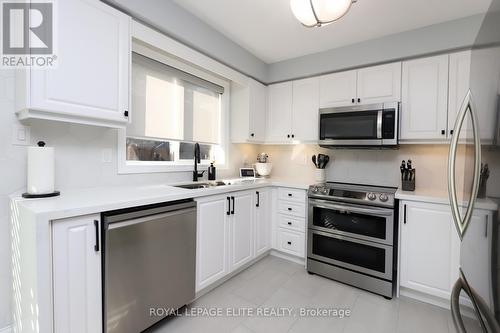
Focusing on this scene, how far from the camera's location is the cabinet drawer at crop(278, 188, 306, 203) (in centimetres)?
264

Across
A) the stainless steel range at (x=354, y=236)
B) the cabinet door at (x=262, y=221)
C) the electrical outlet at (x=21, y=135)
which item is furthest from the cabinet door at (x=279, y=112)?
the electrical outlet at (x=21, y=135)

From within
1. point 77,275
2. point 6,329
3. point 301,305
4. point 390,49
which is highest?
point 390,49

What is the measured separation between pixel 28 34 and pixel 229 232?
1.97 m

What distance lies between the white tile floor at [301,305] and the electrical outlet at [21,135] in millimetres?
1534

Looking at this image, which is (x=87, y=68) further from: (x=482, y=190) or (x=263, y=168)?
(x=263, y=168)

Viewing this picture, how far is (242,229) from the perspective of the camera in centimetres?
240

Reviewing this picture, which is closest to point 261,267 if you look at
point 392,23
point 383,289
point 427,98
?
point 383,289

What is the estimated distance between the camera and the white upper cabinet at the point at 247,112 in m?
2.97

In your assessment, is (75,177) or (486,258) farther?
(75,177)

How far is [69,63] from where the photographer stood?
1.39 m

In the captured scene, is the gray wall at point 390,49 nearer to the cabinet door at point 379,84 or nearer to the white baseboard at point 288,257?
the cabinet door at point 379,84

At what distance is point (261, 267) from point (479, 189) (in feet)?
7.20

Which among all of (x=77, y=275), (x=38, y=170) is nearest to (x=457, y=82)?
(x=77, y=275)

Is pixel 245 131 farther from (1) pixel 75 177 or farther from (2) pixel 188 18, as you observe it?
(1) pixel 75 177
